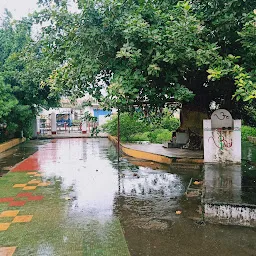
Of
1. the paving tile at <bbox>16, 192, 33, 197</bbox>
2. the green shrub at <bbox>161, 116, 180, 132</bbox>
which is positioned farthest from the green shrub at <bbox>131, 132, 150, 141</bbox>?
the paving tile at <bbox>16, 192, 33, 197</bbox>

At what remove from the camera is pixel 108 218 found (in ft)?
18.5

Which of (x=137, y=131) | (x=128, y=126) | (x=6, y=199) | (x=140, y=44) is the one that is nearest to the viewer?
(x=140, y=44)

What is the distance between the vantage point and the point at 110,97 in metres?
5.46

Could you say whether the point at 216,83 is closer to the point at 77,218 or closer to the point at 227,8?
the point at 227,8

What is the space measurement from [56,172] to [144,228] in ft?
18.7

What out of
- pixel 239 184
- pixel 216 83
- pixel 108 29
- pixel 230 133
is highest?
pixel 108 29

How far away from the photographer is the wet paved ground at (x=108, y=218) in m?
4.38

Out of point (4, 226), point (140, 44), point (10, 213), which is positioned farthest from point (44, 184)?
point (140, 44)

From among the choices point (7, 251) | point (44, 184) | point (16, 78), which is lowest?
point (7, 251)

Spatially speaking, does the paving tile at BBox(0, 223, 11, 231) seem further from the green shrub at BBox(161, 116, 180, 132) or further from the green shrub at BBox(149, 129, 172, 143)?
the green shrub at BBox(161, 116, 180, 132)

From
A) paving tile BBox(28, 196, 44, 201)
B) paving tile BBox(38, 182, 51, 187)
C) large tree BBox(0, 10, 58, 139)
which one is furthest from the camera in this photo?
large tree BBox(0, 10, 58, 139)

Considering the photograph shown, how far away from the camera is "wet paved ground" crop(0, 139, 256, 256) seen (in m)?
4.38

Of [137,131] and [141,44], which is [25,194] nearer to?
[141,44]

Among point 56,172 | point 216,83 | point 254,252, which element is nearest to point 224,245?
point 254,252
